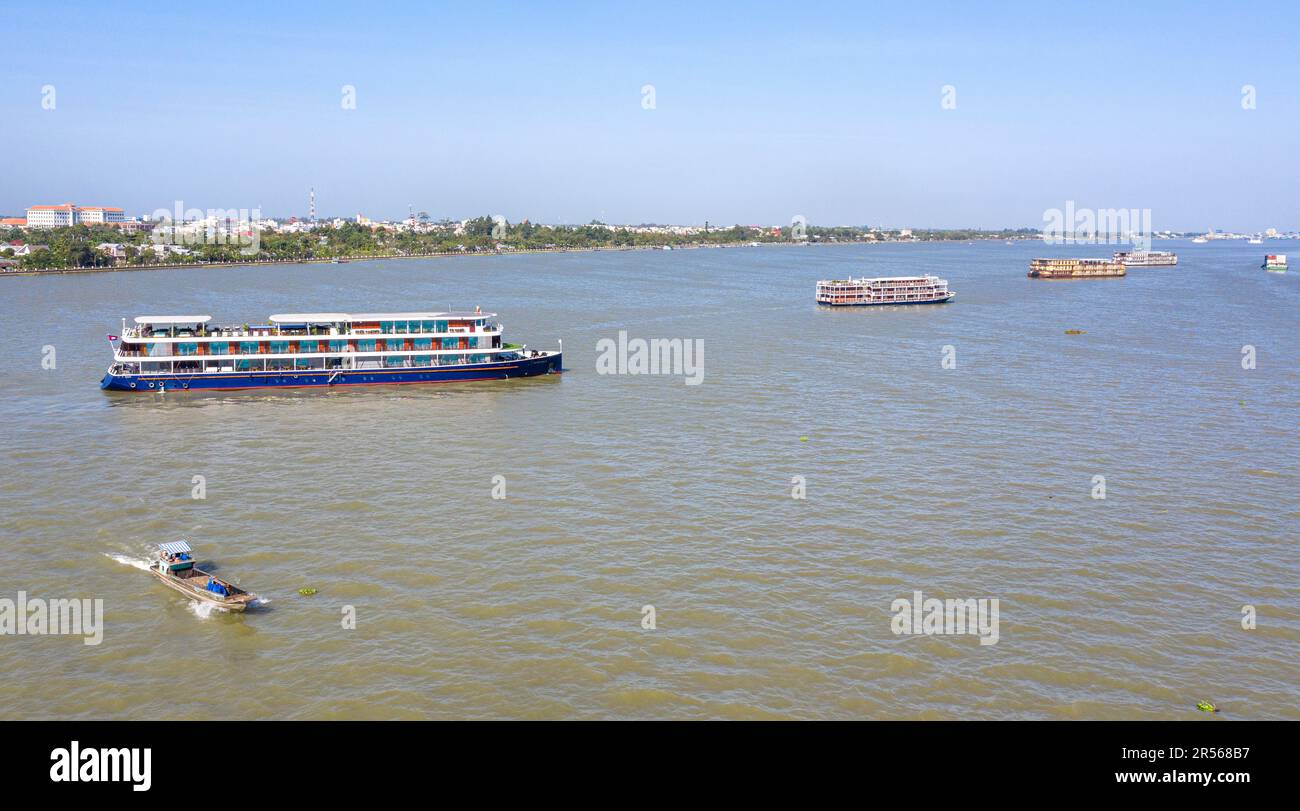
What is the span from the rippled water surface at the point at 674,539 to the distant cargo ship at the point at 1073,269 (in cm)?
8183

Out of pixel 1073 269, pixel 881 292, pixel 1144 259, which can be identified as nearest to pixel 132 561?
pixel 881 292

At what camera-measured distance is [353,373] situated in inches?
1973

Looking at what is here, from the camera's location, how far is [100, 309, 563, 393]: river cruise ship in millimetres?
48188

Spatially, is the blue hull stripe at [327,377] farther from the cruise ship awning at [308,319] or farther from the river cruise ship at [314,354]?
the cruise ship awning at [308,319]

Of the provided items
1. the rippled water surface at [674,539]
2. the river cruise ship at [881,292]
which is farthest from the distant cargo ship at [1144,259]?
the rippled water surface at [674,539]

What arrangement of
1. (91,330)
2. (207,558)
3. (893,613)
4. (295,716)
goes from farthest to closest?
(91,330), (207,558), (893,613), (295,716)

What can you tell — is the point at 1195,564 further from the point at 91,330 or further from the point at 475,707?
the point at 91,330

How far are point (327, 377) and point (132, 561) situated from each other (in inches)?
1054

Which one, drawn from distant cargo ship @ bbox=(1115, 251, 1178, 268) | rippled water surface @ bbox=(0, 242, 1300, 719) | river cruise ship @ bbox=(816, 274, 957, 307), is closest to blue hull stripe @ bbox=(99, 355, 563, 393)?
rippled water surface @ bbox=(0, 242, 1300, 719)

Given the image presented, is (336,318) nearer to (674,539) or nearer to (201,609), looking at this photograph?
(201,609)

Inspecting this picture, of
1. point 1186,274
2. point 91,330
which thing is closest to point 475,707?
point 91,330

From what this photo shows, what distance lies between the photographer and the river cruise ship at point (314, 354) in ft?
158

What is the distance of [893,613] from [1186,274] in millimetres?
147134

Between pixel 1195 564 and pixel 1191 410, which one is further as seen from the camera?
pixel 1191 410
